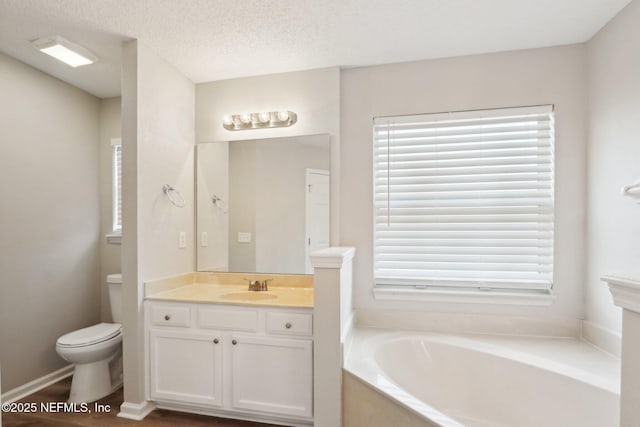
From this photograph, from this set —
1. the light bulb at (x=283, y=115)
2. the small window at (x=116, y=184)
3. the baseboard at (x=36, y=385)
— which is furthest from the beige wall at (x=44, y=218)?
the light bulb at (x=283, y=115)

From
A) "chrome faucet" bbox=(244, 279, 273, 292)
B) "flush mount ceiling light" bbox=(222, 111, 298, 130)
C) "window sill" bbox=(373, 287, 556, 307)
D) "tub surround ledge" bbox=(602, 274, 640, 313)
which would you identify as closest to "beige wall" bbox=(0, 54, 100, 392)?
"flush mount ceiling light" bbox=(222, 111, 298, 130)

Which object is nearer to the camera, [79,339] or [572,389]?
[572,389]

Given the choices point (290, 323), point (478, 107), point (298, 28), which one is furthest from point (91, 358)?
point (478, 107)

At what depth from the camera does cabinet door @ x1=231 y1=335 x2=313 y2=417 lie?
1.95m

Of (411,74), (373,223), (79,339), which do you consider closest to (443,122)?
(411,74)

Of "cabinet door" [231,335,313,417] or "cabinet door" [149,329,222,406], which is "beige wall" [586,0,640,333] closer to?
"cabinet door" [231,335,313,417]

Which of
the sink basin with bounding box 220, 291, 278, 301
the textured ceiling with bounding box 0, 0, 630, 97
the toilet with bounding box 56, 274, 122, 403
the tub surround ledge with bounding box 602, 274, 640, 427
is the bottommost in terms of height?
the toilet with bounding box 56, 274, 122, 403

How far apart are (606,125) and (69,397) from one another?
3959 millimetres

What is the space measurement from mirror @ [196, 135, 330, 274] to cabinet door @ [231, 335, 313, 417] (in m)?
0.65

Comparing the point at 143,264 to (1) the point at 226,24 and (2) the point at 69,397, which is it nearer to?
(2) the point at 69,397

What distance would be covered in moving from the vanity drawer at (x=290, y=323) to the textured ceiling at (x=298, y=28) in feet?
5.67

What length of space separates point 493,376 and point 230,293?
1789 mm

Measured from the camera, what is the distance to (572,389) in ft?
5.52

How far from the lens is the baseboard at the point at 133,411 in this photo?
6.93 feet
